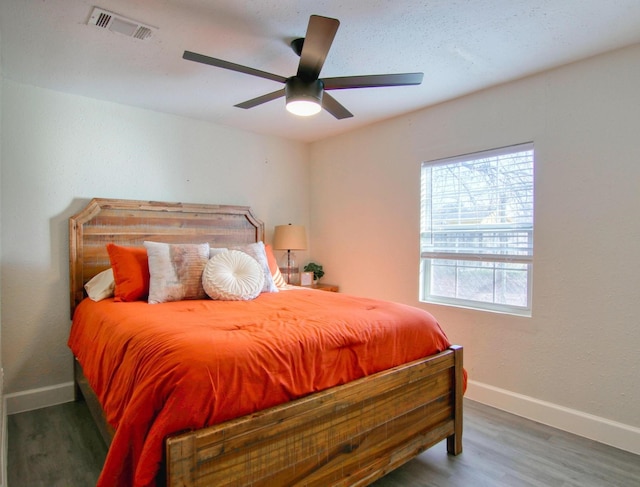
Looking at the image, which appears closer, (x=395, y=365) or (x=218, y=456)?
(x=218, y=456)

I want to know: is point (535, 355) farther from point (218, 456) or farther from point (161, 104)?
point (161, 104)

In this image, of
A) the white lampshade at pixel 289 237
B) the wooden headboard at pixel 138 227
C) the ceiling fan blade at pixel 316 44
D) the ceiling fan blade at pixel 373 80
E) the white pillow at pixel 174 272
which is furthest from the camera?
the white lampshade at pixel 289 237

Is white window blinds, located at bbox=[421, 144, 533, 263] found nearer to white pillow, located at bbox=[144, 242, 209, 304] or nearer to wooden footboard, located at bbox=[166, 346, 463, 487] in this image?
wooden footboard, located at bbox=[166, 346, 463, 487]

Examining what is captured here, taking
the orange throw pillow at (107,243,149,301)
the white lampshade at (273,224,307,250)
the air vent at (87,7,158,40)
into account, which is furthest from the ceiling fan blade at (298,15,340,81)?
the white lampshade at (273,224,307,250)

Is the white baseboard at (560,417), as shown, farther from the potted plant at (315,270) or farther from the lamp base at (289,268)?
the lamp base at (289,268)

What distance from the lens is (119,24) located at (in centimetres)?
197

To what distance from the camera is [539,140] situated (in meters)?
2.57

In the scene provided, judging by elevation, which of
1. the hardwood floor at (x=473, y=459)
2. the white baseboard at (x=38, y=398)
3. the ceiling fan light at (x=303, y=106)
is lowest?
the hardwood floor at (x=473, y=459)

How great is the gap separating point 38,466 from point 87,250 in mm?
1468

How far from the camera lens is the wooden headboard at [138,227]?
286 cm

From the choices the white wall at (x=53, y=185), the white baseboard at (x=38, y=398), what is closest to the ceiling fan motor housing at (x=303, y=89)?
the white wall at (x=53, y=185)

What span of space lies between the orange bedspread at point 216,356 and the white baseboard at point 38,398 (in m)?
0.84

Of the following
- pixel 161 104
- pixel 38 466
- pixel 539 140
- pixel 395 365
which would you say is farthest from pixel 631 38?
pixel 38 466

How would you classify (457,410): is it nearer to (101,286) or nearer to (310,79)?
(310,79)
